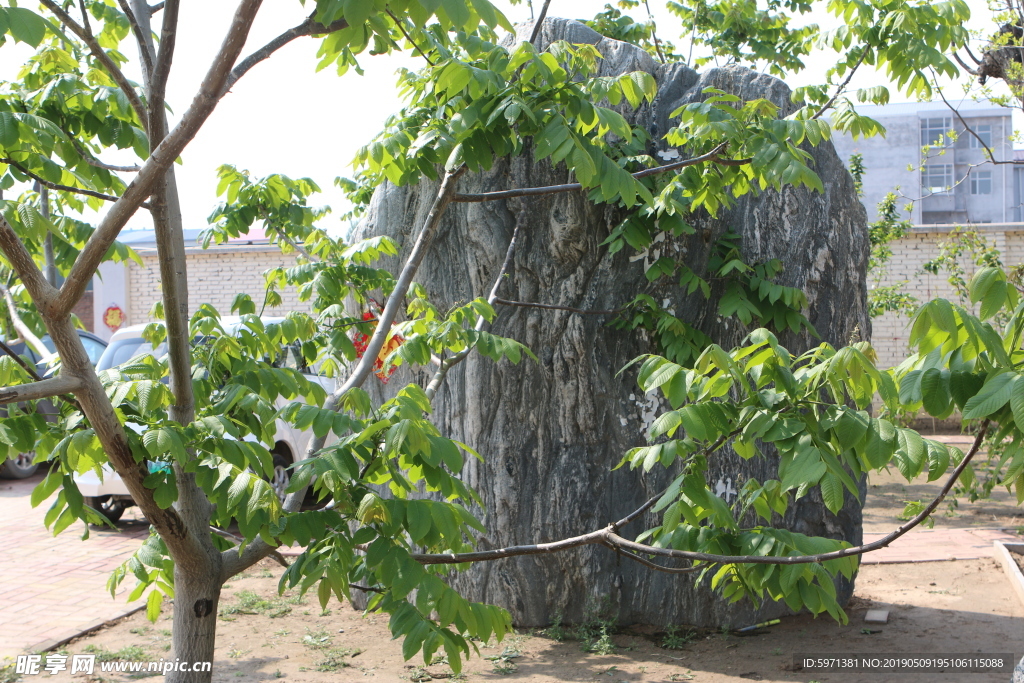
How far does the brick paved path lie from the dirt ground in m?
0.32

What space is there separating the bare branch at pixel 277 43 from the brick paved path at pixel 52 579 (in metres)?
4.28

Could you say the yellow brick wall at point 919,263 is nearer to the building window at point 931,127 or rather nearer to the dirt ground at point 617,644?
the dirt ground at point 617,644

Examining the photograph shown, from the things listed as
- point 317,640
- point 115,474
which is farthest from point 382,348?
point 115,474

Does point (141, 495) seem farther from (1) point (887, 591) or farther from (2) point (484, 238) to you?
(1) point (887, 591)

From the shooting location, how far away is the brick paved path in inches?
203

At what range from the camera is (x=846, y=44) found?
164 inches

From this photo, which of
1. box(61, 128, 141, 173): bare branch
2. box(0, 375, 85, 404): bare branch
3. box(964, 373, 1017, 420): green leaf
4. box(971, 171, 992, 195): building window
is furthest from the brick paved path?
box(971, 171, 992, 195): building window

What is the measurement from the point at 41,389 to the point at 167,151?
2.06 feet

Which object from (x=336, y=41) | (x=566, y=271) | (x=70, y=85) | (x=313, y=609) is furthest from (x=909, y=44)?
(x=313, y=609)

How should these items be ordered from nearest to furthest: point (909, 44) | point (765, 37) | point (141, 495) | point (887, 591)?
point (141, 495), point (909, 44), point (887, 591), point (765, 37)

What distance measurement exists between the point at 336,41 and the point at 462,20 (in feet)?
1.29

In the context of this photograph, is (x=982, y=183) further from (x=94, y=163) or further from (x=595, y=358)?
(x=94, y=163)

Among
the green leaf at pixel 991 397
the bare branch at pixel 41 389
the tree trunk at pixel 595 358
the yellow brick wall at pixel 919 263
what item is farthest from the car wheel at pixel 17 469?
the yellow brick wall at pixel 919 263

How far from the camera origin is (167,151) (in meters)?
1.92
